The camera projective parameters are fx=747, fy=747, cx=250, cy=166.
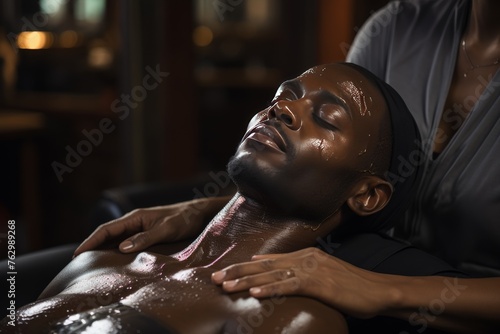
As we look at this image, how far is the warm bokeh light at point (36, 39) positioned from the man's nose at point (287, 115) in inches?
114

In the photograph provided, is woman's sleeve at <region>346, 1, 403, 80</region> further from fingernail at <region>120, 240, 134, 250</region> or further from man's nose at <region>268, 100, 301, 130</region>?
fingernail at <region>120, 240, 134, 250</region>

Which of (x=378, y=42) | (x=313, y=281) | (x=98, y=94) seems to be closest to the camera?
(x=313, y=281)

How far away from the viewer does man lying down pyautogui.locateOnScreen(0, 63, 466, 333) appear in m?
1.41

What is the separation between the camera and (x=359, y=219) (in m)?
1.64

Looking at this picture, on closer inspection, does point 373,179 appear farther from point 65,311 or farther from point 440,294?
point 65,311

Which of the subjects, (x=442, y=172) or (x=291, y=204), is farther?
(x=442, y=172)

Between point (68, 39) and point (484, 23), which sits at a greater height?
point (484, 23)

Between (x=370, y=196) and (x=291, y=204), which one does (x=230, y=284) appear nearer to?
(x=291, y=204)

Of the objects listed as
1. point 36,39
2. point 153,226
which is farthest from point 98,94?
point 153,226

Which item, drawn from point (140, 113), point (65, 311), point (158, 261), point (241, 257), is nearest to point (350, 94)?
point (241, 257)

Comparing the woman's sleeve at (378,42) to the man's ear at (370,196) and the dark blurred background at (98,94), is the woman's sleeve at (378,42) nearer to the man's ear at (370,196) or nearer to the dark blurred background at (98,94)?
the man's ear at (370,196)

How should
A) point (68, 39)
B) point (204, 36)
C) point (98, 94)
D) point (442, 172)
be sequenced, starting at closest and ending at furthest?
point (442, 172)
point (98, 94)
point (68, 39)
point (204, 36)

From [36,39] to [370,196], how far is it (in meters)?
3.19

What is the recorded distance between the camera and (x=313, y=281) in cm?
130
